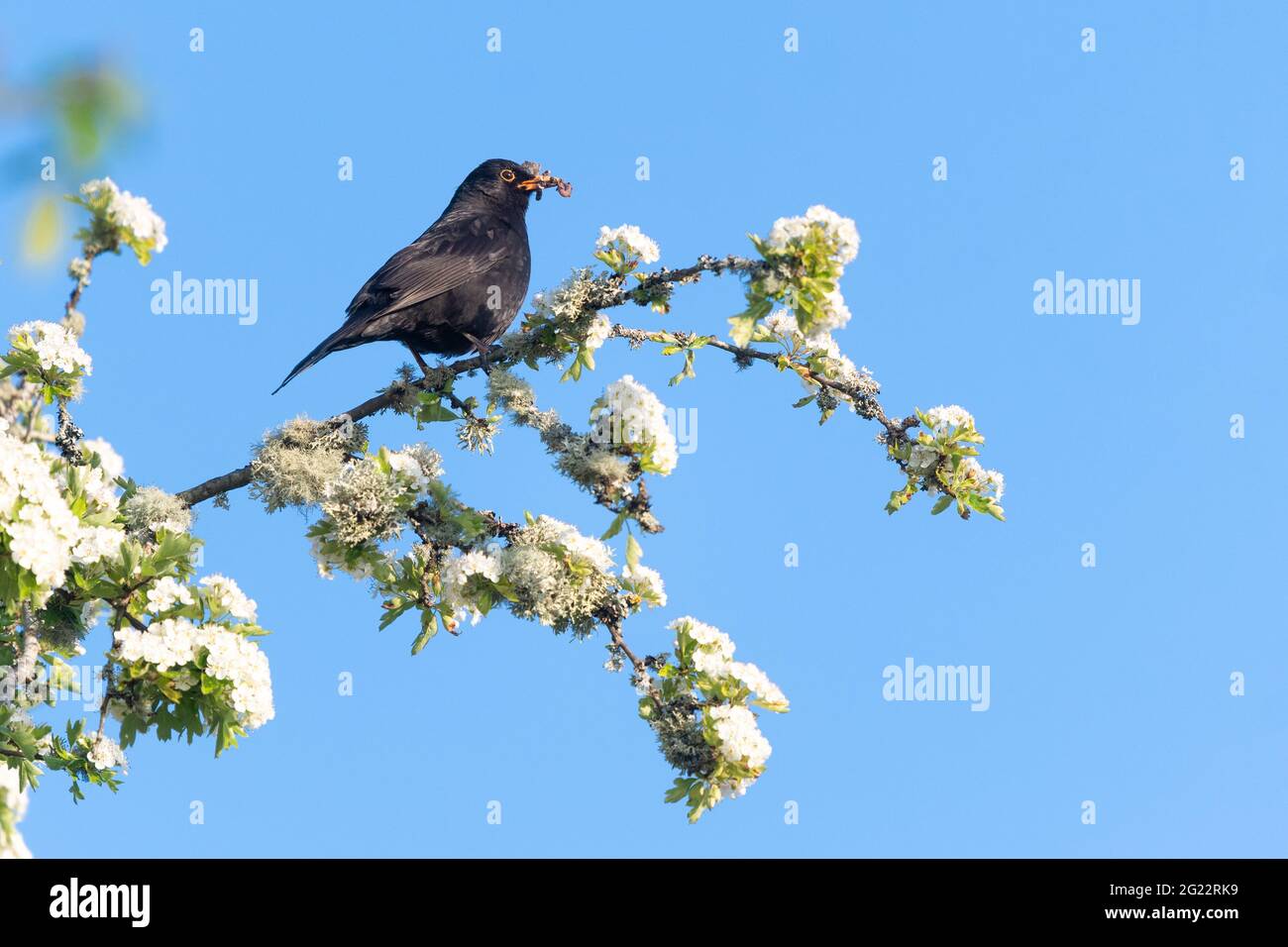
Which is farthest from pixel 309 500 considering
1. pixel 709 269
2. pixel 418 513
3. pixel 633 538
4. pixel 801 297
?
pixel 801 297

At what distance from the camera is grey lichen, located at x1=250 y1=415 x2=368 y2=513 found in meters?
5.56

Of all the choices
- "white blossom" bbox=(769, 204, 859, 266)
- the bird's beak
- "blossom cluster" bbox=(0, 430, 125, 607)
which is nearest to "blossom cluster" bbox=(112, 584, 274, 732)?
"blossom cluster" bbox=(0, 430, 125, 607)

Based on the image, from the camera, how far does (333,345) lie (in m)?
7.11

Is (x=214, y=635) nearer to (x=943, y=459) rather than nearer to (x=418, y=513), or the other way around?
(x=418, y=513)

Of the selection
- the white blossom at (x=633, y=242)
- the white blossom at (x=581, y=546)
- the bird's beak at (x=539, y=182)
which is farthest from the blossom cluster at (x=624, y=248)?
the bird's beak at (x=539, y=182)

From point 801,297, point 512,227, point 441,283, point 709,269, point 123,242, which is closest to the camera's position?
point 801,297

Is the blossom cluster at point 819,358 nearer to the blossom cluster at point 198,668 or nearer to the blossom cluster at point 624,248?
the blossom cluster at point 624,248

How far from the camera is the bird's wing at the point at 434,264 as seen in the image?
7.64 metres

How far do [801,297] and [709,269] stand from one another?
46 cm

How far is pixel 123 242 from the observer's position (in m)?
5.52

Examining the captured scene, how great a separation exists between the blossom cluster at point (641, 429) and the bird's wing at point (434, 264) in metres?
3.22

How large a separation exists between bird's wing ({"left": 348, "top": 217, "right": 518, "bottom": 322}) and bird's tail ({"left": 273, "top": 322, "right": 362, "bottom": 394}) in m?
0.14

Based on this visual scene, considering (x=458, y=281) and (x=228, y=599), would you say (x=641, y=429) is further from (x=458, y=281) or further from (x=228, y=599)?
(x=458, y=281)
